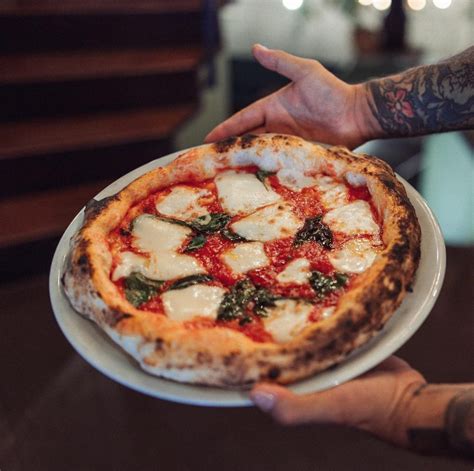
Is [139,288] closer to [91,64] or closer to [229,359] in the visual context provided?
[229,359]

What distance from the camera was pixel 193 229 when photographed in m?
2.30

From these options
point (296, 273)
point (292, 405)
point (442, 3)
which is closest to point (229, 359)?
point (292, 405)

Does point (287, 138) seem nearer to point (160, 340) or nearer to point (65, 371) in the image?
point (160, 340)

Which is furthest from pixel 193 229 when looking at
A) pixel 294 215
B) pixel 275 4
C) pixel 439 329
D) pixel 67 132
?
pixel 275 4

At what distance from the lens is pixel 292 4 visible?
6.94m

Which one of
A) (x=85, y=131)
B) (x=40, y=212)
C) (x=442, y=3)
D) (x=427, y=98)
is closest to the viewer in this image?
(x=427, y=98)

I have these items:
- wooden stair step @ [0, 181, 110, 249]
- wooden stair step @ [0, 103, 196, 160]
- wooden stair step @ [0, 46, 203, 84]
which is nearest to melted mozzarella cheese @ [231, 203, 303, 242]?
wooden stair step @ [0, 181, 110, 249]

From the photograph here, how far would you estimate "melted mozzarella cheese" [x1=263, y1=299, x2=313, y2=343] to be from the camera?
184 centimetres

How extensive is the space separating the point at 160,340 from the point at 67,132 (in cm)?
357

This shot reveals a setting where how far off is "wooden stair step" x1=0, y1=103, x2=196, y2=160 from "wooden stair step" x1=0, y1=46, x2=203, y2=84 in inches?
14.1

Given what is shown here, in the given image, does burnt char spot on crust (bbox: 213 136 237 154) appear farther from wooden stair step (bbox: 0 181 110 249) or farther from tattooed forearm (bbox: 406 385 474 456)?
wooden stair step (bbox: 0 181 110 249)

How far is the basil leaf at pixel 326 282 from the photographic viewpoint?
199cm

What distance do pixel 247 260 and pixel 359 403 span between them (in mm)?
654

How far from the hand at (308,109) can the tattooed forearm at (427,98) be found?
0.09 metres
